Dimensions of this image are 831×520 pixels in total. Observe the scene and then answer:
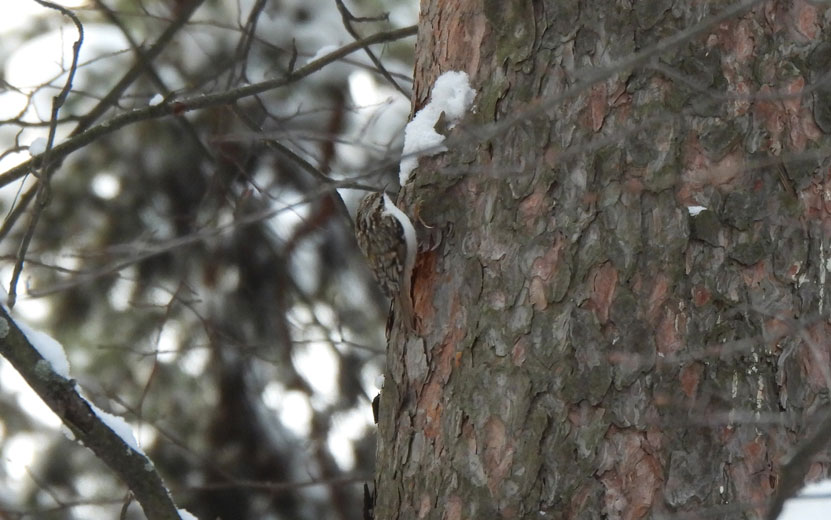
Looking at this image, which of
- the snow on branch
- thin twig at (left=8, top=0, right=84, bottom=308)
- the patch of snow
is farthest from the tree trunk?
thin twig at (left=8, top=0, right=84, bottom=308)

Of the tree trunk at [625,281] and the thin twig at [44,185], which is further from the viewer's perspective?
the thin twig at [44,185]

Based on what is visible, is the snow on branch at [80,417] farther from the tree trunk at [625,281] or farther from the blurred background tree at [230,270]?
the blurred background tree at [230,270]

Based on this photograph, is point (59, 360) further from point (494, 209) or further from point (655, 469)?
point (655, 469)

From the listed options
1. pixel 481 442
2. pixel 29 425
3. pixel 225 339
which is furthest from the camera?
pixel 29 425

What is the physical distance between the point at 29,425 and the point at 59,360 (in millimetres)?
3021

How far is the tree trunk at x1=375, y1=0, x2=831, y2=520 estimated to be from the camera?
2150mm

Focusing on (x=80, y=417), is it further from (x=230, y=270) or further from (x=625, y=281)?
(x=230, y=270)

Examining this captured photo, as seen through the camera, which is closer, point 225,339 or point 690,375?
point 690,375

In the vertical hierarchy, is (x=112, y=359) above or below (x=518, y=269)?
above

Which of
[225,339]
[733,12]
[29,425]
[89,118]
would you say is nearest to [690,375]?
[733,12]

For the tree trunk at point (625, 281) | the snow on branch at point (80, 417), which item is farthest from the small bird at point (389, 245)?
the snow on branch at point (80, 417)

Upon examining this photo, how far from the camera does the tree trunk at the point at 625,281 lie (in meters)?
2.15

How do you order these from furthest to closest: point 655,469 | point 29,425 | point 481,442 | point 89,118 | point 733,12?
point 29,425, point 89,118, point 481,442, point 655,469, point 733,12

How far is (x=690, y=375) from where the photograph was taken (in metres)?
2.16
